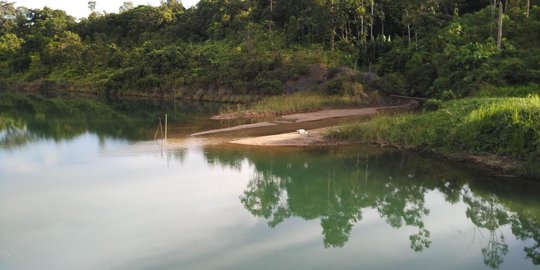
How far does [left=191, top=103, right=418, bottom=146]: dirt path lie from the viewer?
2355cm

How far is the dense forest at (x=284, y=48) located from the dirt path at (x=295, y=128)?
3836 millimetres

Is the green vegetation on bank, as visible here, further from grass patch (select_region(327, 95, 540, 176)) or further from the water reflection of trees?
the water reflection of trees

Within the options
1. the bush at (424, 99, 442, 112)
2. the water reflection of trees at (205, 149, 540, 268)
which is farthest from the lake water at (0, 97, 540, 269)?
the bush at (424, 99, 442, 112)

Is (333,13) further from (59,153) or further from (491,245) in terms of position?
(491,245)

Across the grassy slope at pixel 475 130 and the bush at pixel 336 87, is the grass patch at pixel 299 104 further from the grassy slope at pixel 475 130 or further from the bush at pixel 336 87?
the grassy slope at pixel 475 130

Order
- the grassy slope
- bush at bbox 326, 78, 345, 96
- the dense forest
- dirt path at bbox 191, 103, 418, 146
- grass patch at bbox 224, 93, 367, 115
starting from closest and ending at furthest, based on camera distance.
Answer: the grassy slope → dirt path at bbox 191, 103, 418, 146 → the dense forest → grass patch at bbox 224, 93, 367, 115 → bush at bbox 326, 78, 345, 96

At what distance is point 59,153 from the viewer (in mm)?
23500

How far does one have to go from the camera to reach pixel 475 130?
17.9 meters

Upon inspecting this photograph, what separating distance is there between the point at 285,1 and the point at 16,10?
64.7 metres

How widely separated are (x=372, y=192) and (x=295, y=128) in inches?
488

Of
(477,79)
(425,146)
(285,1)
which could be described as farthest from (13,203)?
(285,1)

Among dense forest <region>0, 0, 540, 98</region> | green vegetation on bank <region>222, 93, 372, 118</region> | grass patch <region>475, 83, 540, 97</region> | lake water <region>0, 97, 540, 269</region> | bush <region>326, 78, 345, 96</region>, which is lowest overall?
lake water <region>0, 97, 540, 269</region>

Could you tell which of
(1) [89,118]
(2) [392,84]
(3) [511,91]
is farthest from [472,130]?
(1) [89,118]

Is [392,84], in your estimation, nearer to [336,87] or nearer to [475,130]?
[336,87]
